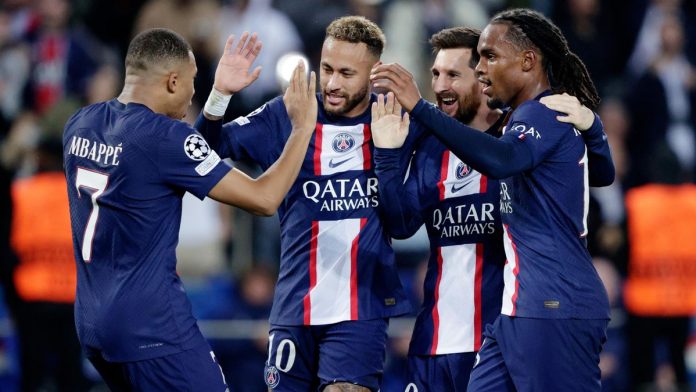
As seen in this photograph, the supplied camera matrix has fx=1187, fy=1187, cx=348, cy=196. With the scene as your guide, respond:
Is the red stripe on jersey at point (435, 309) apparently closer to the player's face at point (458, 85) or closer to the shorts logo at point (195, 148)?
the player's face at point (458, 85)

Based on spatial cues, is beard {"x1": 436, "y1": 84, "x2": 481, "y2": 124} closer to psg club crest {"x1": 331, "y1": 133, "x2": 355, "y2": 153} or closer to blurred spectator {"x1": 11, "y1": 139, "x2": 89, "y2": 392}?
psg club crest {"x1": 331, "y1": 133, "x2": 355, "y2": 153}

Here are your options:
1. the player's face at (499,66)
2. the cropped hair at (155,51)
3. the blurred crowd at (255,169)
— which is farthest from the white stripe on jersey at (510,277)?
the blurred crowd at (255,169)

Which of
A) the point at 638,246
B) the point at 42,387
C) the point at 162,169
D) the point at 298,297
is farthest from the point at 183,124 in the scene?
the point at 638,246

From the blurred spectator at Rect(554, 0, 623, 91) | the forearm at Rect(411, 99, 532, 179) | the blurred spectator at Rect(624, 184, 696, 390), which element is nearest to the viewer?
the forearm at Rect(411, 99, 532, 179)

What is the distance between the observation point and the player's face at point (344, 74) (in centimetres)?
621

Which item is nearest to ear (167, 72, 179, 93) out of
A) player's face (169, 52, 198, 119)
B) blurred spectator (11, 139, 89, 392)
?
player's face (169, 52, 198, 119)

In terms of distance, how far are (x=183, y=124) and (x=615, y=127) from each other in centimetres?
711

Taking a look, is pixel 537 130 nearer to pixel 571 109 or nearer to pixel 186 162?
pixel 571 109

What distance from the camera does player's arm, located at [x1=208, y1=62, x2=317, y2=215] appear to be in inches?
211

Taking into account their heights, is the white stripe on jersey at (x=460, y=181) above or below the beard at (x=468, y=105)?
below

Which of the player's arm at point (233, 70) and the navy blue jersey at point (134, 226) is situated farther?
the player's arm at point (233, 70)

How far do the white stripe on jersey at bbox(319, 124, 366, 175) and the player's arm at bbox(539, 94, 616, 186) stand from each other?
3.71 ft

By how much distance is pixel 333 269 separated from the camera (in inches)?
243

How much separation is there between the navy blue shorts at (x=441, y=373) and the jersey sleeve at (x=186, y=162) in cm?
158
